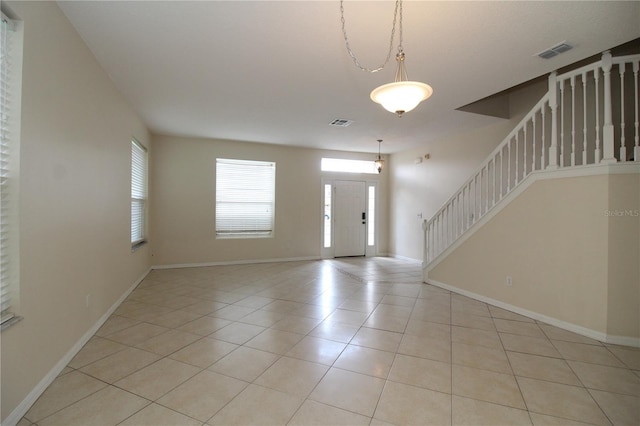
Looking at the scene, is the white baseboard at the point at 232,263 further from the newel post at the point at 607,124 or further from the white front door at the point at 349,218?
the newel post at the point at 607,124

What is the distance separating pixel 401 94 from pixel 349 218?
5.90m

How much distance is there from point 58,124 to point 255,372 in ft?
8.07

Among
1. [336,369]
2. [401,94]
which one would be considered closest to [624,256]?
[401,94]

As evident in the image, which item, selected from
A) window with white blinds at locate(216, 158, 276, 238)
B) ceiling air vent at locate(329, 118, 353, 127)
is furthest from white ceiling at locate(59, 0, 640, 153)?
window with white blinds at locate(216, 158, 276, 238)

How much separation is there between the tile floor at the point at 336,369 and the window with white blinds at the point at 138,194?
1547 mm

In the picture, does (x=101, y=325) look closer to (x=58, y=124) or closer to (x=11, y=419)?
(x=11, y=419)

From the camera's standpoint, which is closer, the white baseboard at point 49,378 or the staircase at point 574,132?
the white baseboard at point 49,378

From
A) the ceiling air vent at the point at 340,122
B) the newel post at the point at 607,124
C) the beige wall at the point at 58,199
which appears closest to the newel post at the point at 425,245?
the ceiling air vent at the point at 340,122

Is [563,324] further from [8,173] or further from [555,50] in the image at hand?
[8,173]

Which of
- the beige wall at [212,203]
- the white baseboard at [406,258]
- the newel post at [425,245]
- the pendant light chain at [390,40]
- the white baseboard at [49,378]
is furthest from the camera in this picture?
the white baseboard at [406,258]

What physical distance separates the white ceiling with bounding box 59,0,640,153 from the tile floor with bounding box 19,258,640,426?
2808mm

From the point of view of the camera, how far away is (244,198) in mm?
7012

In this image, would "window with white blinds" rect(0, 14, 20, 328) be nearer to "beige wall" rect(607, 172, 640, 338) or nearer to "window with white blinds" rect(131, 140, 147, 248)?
"window with white blinds" rect(131, 140, 147, 248)

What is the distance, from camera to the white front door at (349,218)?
783cm
